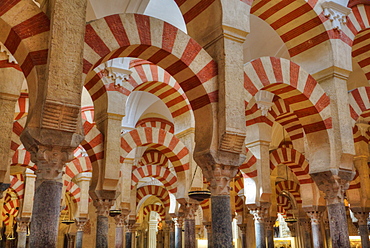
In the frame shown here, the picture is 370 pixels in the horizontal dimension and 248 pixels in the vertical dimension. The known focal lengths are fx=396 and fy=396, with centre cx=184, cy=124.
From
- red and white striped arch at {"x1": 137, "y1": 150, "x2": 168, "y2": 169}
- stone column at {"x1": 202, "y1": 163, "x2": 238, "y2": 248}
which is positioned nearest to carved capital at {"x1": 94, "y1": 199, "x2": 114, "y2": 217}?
stone column at {"x1": 202, "y1": 163, "x2": 238, "y2": 248}

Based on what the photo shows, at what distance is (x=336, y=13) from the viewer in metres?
6.67

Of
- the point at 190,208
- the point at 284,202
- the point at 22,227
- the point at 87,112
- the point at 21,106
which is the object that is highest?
the point at 87,112

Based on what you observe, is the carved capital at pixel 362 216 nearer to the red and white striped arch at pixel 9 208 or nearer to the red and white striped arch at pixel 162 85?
the red and white striped arch at pixel 162 85

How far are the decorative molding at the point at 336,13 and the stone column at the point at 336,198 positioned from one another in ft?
8.09

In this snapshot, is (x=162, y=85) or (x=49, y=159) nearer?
(x=49, y=159)

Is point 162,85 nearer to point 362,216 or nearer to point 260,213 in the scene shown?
point 260,213

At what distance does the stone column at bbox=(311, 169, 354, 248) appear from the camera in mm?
5895

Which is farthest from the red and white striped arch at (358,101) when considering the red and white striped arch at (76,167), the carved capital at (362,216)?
the red and white striped arch at (76,167)

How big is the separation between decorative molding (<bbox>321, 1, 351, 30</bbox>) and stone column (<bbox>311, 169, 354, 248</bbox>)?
247 cm

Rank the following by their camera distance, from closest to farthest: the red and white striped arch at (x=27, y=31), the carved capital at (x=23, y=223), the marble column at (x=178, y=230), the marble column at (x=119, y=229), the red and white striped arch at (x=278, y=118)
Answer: the red and white striped arch at (x=27, y=31), the red and white striped arch at (x=278, y=118), the marble column at (x=119, y=229), the carved capital at (x=23, y=223), the marble column at (x=178, y=230)

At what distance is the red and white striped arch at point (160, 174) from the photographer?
11.6m

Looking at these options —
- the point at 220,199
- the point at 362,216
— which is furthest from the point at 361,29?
the point at 220,199

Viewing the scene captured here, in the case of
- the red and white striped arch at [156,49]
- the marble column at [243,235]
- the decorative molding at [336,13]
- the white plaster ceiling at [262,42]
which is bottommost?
the marble column at [243,235]

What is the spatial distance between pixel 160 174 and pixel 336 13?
7081 millimetres
